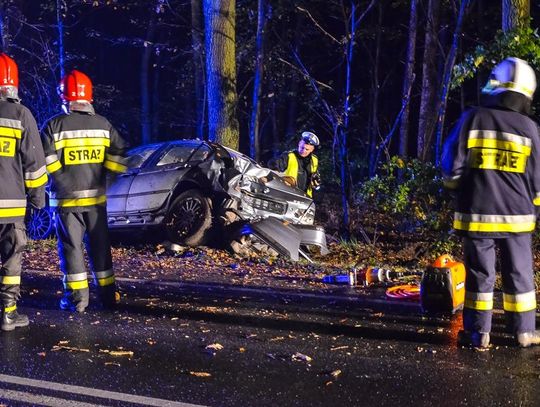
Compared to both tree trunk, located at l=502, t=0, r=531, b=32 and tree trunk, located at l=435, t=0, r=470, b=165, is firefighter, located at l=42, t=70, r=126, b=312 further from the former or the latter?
tree trunk, located at l=435, t=0, r=470, b=165

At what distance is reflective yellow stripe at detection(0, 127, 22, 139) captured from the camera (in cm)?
552

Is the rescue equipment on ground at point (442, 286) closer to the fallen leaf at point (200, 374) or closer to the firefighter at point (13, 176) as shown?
the fallen leaf at point (200, 374)

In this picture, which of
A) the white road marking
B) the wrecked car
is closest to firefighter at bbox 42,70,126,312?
the white road marking

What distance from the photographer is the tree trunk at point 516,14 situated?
10219 mm

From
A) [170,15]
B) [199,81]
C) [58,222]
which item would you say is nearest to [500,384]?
[58,222]

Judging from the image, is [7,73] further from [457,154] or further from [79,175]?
[457,154]

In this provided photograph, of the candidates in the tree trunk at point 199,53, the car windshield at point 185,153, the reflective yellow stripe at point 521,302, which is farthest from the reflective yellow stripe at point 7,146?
the tree trunk at point 199,53

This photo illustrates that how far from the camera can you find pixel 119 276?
330 inches

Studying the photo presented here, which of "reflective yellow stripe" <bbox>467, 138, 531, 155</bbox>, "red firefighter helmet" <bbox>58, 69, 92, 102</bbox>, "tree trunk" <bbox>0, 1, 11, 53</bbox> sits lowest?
"reflective yellow stripe" <bbox>467, 138, 531, 155</bbox>

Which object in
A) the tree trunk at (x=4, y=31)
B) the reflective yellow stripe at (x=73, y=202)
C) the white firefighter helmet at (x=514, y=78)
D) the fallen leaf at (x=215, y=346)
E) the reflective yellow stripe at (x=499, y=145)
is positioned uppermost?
the tree trunk at (x=4, y=31)

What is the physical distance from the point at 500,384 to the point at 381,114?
21631 mm

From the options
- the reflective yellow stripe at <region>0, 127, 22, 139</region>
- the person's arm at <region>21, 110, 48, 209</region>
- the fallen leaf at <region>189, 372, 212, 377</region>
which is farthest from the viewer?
the person's arm at <region>21, 110, 48, 209</region>

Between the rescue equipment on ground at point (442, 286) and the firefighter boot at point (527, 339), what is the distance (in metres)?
0.92

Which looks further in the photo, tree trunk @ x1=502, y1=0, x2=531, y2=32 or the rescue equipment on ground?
A: tree trunk @ x1=502, y1=0, x2=531, y2=32
